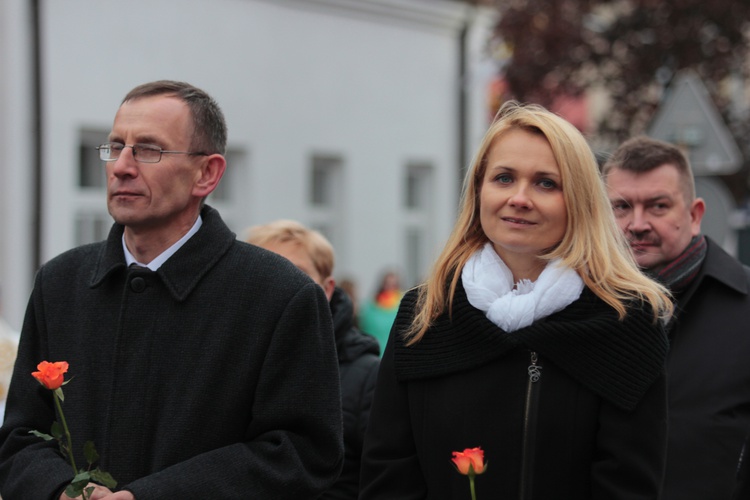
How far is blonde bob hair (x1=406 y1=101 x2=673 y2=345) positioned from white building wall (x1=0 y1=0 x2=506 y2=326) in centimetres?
951

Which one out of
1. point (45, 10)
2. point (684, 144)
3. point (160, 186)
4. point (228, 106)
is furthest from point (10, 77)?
point (160, 186)

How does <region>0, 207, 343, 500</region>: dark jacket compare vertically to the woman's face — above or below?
below

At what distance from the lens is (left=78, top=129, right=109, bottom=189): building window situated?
1301cm

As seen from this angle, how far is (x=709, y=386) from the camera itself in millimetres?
4242

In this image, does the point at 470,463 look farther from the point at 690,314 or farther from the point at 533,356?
the point at 690,314

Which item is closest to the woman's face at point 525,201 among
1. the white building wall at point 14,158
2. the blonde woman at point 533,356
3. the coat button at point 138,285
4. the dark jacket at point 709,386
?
the blonde woman at point 533,356

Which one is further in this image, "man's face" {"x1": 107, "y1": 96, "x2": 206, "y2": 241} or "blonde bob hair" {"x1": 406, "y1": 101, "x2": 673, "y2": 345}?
"man's face" {"x1": 107, "y1": 96, "x2": 206, "y2": 241}

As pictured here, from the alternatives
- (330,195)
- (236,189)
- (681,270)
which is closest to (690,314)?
(681,270)

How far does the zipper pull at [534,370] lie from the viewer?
10.0 feet

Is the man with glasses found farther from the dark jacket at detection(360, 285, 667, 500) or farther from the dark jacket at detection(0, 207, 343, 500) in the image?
the dark jacket at detection(360, 285, 667, 500)

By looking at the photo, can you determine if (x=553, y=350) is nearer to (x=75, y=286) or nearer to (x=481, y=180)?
(x=481, y=180)

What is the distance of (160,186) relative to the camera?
335cm

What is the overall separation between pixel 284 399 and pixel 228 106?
1120 cm

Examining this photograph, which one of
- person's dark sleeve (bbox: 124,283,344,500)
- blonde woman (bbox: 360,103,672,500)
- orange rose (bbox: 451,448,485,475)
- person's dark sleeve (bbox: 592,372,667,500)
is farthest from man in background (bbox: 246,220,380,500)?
orange rose (bbox: 451,448,485,475)
